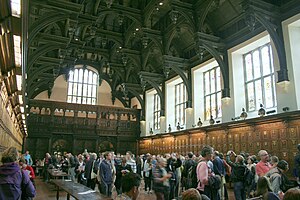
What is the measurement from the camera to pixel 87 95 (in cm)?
2461

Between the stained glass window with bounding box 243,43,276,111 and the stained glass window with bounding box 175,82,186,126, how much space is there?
248 inches

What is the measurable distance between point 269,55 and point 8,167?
1242 centimetres

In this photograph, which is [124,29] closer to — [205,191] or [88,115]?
[88,115]

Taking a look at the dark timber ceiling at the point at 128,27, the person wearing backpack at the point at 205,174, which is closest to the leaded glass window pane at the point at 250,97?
the dark timber ceiling at the point at 128,27

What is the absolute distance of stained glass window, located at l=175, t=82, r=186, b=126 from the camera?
19328 millimetres

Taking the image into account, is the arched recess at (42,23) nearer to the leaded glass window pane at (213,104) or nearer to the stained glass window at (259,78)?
the stained glass window at (259,78)

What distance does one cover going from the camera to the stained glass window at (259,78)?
12.3m

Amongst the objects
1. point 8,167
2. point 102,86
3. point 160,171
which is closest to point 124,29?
point 102,86

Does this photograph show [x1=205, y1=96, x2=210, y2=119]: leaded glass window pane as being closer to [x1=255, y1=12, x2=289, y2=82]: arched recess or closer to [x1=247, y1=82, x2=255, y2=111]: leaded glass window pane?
[x1=247, y1=82, x2=255, y2=111]: leaded glass window pane

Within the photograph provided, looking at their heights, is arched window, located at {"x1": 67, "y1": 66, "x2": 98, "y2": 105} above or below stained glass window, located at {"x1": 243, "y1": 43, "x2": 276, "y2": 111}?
above

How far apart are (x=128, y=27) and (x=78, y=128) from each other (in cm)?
920

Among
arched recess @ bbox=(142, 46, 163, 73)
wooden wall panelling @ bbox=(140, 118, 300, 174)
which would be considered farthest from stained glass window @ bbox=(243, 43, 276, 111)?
arched recess @ bbox=(142, 46, 163, 73)

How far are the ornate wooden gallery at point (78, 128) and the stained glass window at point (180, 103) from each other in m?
5.17

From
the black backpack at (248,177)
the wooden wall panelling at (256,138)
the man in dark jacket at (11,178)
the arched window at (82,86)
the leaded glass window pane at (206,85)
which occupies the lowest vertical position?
the black backpack at (248,177)
